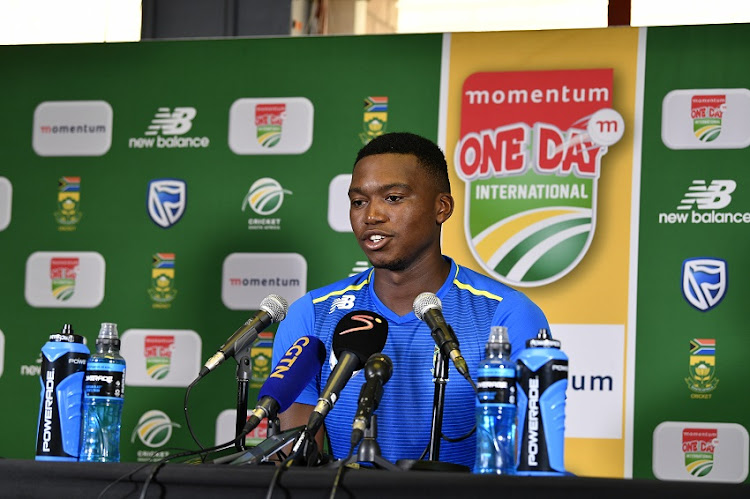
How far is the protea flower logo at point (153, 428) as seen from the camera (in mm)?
3795

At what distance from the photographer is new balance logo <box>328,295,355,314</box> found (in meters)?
2.53

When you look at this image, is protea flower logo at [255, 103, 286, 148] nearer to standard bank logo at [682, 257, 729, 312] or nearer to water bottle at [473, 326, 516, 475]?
standard bank logo at [682, 257, 729, 312]

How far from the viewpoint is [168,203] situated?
12.8 ft

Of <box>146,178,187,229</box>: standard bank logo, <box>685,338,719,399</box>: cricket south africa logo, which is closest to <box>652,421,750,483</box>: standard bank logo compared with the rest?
<box>685,338,719,399</box>: cricket south africa logo

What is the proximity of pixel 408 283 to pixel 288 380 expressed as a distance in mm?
695

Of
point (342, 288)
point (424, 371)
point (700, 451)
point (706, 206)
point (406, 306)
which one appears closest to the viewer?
point (424, 371)

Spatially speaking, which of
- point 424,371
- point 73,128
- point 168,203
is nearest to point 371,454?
point 424,371

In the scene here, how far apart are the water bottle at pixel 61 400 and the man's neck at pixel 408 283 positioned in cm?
80

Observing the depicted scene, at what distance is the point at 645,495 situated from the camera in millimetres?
1438

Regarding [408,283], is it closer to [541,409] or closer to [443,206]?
[443,206]

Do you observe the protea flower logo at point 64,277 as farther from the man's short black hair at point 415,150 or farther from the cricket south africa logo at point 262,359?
the man's short black hair at point 415,150

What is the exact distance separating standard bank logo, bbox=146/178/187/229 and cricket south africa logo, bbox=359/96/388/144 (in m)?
0.70

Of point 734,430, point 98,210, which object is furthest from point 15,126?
point 734,430

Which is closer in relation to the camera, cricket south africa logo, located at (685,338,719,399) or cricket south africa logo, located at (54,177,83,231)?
cricket south africa logo, located at (685,338,719,399)
